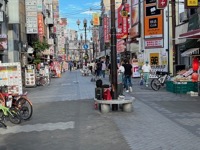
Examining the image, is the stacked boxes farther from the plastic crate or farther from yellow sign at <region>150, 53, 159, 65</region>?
yellow sign at <region>150, 53, 159, 65</region>

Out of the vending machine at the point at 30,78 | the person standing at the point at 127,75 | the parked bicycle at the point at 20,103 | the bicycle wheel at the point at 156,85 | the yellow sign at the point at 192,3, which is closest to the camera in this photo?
the parked bicycle at the point at 20,103

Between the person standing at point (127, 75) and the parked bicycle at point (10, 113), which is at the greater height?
the person standing at point (127, 75)

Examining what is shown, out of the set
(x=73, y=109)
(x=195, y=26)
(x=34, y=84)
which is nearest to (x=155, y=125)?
(x=73, y=109)

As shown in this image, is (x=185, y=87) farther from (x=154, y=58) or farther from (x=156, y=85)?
(x=154, y=58)

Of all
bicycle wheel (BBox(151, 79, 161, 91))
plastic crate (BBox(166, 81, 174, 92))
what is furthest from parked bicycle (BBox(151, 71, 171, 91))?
plastic crate (BBox(166, 81, 174, 92))

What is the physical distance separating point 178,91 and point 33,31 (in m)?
23.1

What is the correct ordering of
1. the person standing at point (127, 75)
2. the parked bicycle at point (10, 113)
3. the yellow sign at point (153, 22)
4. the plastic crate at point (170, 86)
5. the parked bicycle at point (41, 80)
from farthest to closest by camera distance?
1. the yellow sign at point (153, 22)
2. the parked bicycle at point (41, 80)
3. the person standing at point (127, 75)
4. the plastic crate at point (170, 86)
5. the parked bicycle at point (10, 113)

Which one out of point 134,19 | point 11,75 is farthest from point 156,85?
point 134,19

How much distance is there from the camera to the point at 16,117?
11.1 m

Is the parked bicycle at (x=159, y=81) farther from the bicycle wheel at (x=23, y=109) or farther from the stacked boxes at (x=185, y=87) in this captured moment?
the bicycle wheel at (x=23, y=109)

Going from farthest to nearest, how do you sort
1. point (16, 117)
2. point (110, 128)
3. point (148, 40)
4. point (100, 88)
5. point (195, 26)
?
point (148, 40), point (195, 26), point (100, 88), point (16, 117), point (110, 128)

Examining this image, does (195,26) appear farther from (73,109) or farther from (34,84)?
(73,109)

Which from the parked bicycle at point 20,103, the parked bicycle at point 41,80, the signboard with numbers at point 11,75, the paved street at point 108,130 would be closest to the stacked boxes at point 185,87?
the paved street at point 108,130

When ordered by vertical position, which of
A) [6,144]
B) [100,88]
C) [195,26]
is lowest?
[6,144]
